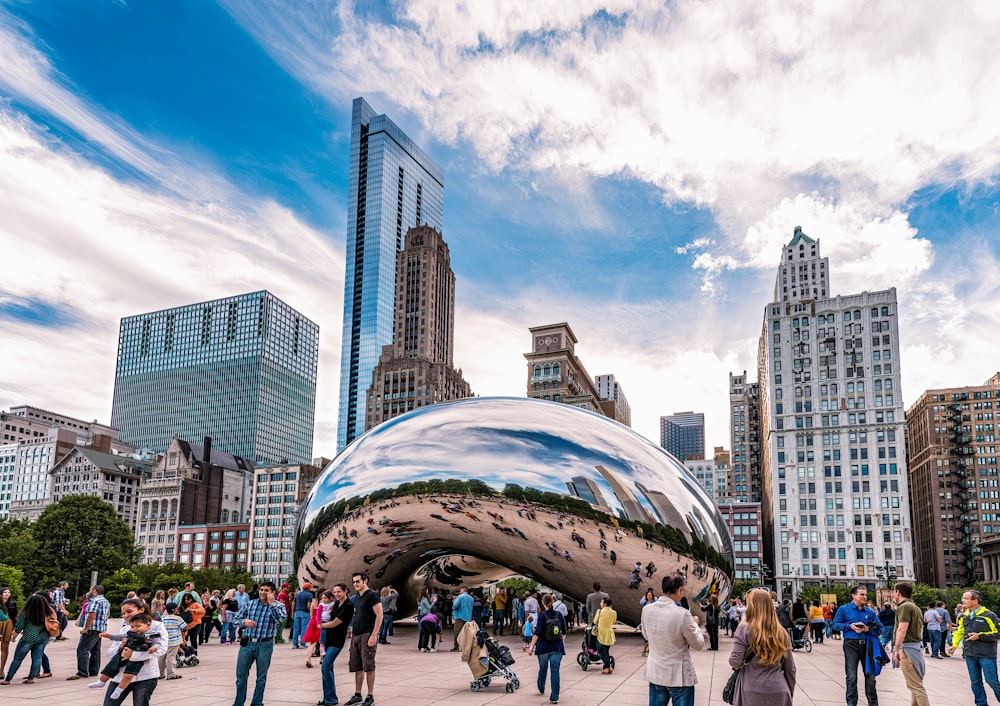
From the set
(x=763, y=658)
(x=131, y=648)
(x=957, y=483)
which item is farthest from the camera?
(x=957, y=483)

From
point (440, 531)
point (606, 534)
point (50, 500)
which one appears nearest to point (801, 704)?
point (606, 534)

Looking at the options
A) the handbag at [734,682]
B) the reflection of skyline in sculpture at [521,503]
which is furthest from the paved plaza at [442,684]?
the handbag at [734,682]

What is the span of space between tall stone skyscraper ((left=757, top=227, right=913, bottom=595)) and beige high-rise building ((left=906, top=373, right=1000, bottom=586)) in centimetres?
3302

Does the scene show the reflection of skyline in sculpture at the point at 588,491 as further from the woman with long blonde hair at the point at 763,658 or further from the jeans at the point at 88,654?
the woman with long blonde hair at the point at 763,658

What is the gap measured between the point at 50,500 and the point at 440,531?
16126cm

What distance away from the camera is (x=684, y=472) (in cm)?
1738

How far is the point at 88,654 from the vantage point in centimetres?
1259

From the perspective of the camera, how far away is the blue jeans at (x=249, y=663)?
9531 mm

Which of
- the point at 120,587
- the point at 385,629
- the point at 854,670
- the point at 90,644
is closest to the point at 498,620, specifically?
the point at 385,629

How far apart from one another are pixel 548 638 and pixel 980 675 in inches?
222

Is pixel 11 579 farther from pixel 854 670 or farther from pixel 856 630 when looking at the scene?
pixel 856 630

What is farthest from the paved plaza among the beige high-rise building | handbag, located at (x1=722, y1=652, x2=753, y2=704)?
the beige high-rise building

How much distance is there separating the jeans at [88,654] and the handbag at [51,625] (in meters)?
1.00

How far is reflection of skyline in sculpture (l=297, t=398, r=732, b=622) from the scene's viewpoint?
1521 cm
